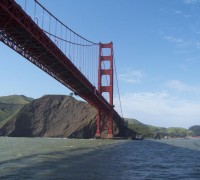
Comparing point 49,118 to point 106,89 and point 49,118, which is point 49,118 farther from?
point 106,89

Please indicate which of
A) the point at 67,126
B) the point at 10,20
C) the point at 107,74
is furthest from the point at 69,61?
the point at 67,126

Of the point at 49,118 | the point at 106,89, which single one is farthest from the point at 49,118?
the point at 106,89

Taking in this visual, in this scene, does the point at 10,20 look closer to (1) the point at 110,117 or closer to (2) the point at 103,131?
(1) the point at 110,117

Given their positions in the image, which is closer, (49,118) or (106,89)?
(106,89)

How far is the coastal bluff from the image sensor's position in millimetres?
147125

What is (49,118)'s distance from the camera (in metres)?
164

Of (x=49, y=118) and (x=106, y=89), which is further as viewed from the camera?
(x=49, y=118)

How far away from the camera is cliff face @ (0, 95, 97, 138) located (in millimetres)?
147000

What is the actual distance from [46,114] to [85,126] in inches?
1616

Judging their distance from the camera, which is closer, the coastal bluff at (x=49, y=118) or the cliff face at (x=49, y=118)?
the cliff face at (x=49, y=118)

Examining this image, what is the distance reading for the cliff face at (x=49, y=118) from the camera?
482ft

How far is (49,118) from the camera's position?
164 meters

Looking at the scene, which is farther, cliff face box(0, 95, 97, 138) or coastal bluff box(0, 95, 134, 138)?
coastal bluff box(0, 95, 134, 138)

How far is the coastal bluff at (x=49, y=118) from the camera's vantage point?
483ft
